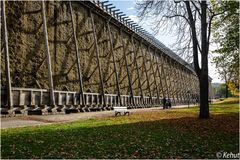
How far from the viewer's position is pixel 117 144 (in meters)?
9.52

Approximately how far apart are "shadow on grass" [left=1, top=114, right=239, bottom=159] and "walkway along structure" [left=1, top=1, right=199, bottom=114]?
25.8 ft

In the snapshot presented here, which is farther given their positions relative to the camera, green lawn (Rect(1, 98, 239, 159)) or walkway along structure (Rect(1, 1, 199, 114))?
walkway along structure (Rect(1, 1, 199, 114))

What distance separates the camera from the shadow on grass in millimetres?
8148

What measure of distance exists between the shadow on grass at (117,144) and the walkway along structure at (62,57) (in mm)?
7849

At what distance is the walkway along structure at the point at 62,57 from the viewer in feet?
68.0

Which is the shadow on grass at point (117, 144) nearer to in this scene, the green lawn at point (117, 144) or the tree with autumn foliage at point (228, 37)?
the green lawn at point (117, 144)

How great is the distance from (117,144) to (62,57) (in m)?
20.1

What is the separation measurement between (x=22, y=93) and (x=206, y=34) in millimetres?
11057

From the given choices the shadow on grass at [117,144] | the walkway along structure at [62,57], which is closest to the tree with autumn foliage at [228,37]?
the walkway along structure at [62,57]

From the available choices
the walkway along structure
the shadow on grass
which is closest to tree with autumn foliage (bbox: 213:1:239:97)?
the walkway along structure

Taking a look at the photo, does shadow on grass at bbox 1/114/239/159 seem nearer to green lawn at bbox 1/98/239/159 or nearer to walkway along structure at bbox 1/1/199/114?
green lawn at bbox 1/98/239/159

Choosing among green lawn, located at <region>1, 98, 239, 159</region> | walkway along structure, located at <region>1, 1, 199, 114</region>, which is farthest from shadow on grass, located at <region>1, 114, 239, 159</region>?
walkway along structure, located at <region>1, 1, 199, 114</region>

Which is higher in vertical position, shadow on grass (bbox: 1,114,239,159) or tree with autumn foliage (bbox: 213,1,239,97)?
tree with autumn foliage (bbox: 213,1,239,97)

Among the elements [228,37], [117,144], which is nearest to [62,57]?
[228,37]
